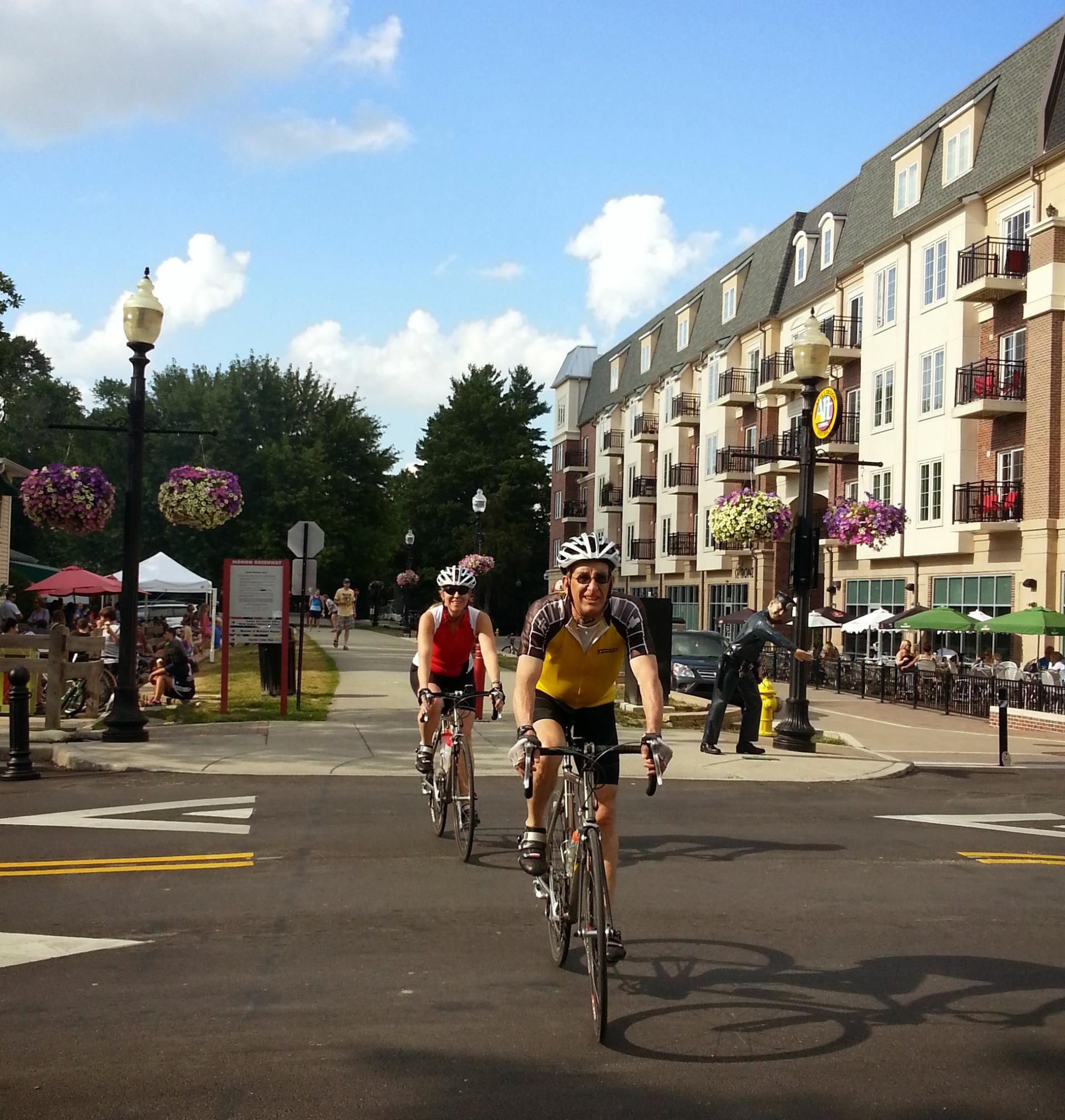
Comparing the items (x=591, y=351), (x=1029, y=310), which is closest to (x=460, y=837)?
(x=1029, y=310)

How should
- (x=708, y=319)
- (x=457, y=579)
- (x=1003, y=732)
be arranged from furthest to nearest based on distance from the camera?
1. (x=708, y=319)
2. (x=1003, y=732)
3. (x=457, y=579)

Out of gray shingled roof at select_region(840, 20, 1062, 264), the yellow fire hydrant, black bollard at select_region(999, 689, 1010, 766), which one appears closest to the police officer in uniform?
black bollard at select_region(999, 689, 1010, 766)

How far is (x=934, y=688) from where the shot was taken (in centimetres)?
2577

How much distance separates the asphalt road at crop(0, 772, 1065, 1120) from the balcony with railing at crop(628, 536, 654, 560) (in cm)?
5165

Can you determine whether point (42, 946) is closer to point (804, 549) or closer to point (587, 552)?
point (587, 552)

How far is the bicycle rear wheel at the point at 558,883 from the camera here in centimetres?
574

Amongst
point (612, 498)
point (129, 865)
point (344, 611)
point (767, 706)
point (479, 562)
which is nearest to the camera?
point (129, 865)

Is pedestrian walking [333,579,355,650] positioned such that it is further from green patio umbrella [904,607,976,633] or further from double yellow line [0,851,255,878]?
double yellow line [0,851,255,878]

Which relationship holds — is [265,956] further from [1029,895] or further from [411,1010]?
[1029,895]

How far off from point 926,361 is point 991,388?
12.8 feet

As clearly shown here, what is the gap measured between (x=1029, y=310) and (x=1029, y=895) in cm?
2570

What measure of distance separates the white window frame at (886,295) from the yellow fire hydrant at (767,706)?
21.3 m

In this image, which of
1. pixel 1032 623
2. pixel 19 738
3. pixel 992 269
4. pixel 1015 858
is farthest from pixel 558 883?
pixel 992 269

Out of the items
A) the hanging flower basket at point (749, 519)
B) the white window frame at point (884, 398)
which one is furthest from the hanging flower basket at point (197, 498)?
the white window frame at point (884, 398)
